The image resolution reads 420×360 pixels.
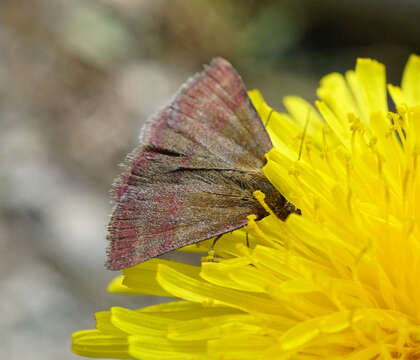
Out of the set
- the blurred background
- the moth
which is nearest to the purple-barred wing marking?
the moth

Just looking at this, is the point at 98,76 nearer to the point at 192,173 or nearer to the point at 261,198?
the point at 192,173

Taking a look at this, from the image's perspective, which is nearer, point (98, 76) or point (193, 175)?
point (193, 175)

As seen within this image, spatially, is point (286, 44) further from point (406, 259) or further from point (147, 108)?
point (406, 259)

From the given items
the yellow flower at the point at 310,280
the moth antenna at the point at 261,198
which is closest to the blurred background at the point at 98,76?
the yellow flower at the point at 310,280

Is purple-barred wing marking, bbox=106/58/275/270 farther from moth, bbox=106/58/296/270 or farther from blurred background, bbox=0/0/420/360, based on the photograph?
blurred background, bbox=0/0/420/360

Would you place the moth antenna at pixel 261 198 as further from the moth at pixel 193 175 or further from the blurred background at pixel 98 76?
the blurred background at pixel 98 76

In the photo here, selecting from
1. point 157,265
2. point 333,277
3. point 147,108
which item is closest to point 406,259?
point 333,277

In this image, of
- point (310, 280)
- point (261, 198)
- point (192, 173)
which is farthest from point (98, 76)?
point (310, 280)

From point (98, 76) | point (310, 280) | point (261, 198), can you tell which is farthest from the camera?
point (98, 76)

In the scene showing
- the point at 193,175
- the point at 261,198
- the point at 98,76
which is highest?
the point at 98,76
